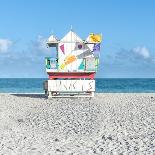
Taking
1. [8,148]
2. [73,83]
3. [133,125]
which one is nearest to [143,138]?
[133,125]

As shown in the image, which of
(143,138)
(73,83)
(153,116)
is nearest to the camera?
(143,138)

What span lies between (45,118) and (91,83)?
9.64 meters

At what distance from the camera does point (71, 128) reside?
17.1 meters

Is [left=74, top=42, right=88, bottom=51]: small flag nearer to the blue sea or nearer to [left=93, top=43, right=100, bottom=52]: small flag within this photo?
[left=93, top=43, right=100, bottom=52]: small flag

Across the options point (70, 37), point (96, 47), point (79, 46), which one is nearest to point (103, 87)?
point (96, 47)

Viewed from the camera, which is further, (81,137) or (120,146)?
(81,137)

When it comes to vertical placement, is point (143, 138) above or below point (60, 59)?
below

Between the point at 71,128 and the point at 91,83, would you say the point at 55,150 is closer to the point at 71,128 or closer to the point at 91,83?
the point at 71,128

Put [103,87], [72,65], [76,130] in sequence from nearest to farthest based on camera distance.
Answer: [76,130] → [72,65] → [103,87]

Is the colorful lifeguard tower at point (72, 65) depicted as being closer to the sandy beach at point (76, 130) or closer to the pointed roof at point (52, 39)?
the pointed roof at point (52, 39)

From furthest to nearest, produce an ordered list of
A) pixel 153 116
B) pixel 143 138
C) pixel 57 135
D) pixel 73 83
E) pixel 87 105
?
pixel 73 83 < pixel 87 105 < pixel 153 116 < pixel 57 135 < pixel 143 138

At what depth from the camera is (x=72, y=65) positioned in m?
29.5

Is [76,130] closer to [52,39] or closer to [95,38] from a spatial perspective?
[52,39]

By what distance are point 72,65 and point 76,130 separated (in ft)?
43.2
